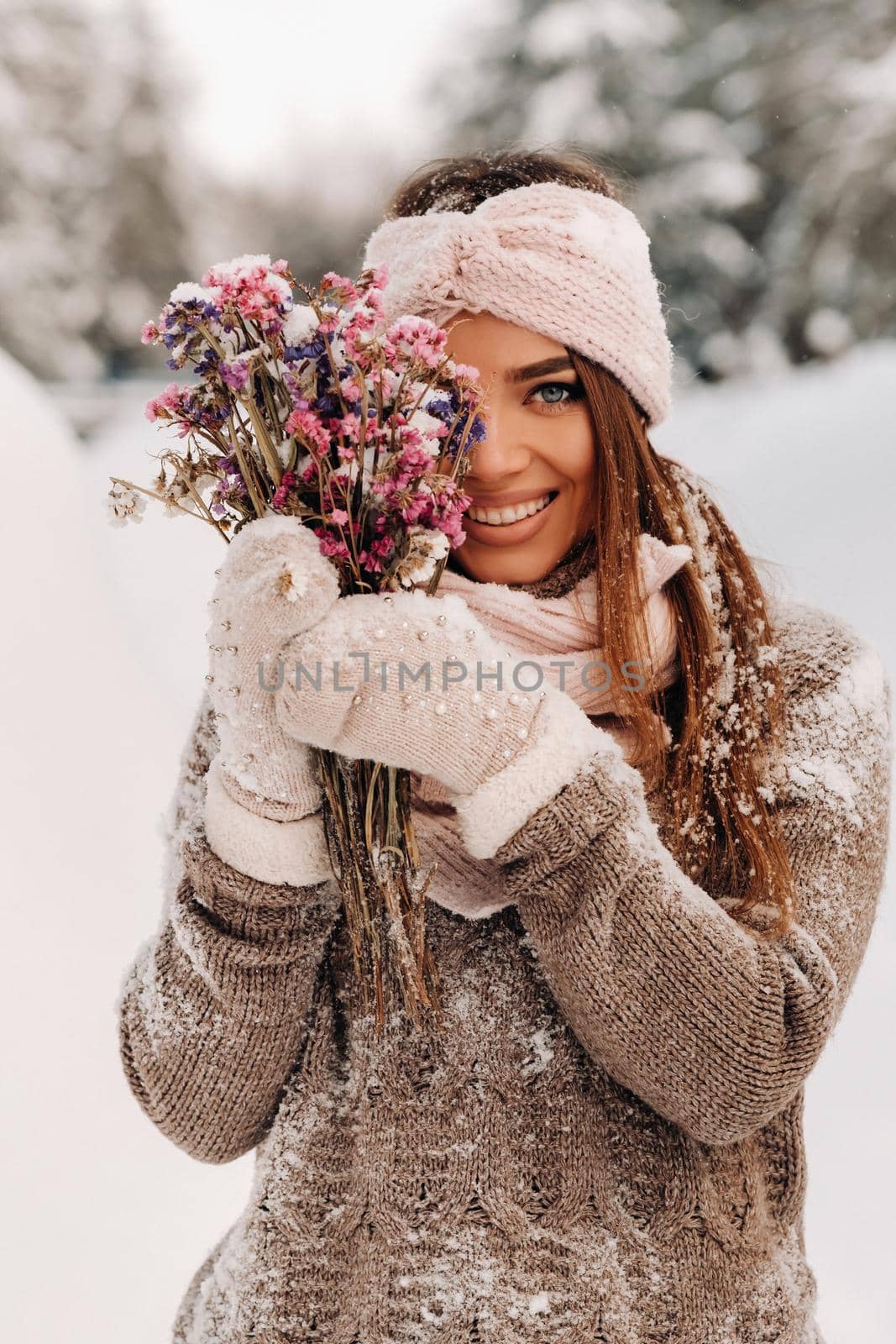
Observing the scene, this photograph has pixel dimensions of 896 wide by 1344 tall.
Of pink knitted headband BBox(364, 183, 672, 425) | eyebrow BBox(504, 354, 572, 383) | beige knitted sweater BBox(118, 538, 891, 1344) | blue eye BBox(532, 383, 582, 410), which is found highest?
pink knitted headband BBox(364, 183, 672, 425)

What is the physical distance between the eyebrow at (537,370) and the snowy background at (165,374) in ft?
1.07

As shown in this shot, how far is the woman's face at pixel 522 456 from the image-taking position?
1.23m

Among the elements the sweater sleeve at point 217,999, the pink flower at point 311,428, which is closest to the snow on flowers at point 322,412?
the pink flower at point 311,428

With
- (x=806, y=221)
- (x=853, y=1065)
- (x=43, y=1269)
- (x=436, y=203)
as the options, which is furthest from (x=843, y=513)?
(x=43, y=1269)

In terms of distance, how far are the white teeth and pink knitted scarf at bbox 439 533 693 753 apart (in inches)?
2.6

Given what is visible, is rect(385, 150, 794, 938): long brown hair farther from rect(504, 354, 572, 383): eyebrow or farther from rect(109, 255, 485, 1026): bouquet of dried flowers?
rect(109, 255, 485, 1026): bouquet of dried flowers

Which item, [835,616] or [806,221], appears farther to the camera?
[806,221]

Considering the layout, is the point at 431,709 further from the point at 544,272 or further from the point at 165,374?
the point at 165,374

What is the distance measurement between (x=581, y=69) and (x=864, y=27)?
1.24m

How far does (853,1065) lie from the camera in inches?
102

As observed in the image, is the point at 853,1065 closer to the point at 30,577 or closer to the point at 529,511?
the point at 529,511

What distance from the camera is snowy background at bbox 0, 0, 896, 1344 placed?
2.21m

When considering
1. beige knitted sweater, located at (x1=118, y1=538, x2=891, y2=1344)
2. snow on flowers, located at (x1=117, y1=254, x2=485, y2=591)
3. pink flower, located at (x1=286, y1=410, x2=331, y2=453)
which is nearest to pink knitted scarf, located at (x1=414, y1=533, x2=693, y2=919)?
beige knitted sweater, located at (x1=118, y1=538, x2=891, y2=1344)

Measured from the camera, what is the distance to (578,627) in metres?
1.25
